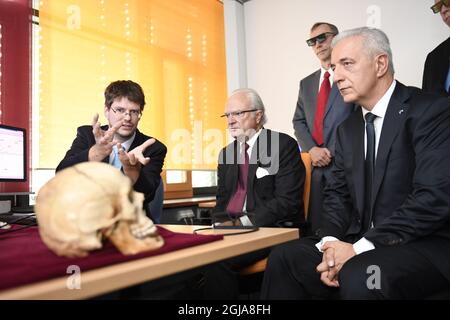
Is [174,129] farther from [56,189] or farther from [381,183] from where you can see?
[56,189]

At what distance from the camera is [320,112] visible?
3197 mm

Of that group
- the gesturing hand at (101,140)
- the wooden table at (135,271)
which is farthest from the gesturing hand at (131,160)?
the wooden table at (135,271)

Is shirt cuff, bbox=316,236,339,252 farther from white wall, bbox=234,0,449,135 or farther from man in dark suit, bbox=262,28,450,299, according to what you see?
white wall, bbox=234,0,449,135

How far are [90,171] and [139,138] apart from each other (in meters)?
1.30

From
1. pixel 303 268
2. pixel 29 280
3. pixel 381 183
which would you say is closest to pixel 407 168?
pixel 381 183

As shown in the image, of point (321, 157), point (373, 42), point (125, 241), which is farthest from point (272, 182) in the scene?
point (125, 241)

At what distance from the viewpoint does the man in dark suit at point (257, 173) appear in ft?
7.03

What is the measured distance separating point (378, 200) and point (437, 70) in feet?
5.85

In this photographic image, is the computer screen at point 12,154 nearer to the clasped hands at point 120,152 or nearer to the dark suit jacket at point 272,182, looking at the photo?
the clasped hands at point 120,152

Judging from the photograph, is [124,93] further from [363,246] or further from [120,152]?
[363,246]

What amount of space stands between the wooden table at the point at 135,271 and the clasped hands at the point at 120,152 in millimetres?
450

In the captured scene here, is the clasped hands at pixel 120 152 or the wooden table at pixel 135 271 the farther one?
the clasped hands at pixel 120 152

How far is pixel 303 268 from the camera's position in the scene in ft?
5.46

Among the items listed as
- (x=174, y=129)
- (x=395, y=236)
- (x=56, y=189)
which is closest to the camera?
(x=56, y=189)
